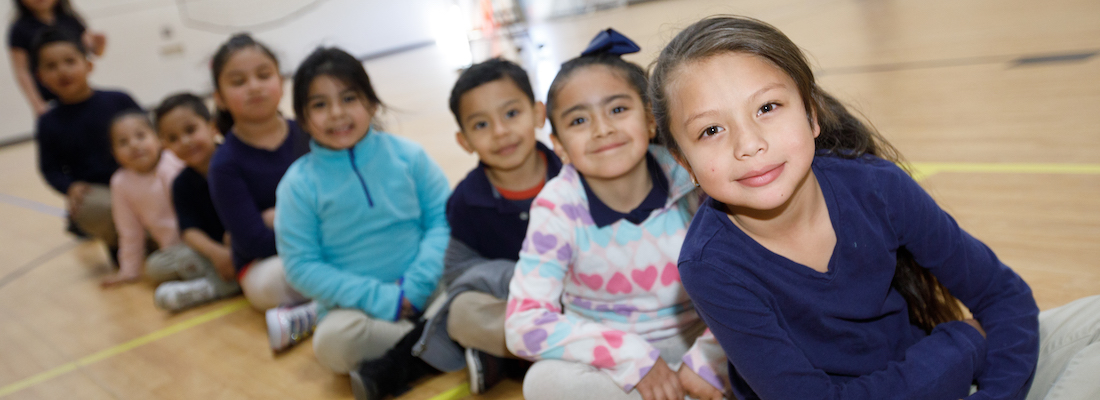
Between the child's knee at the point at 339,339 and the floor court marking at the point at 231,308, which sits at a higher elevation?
the child's knee at the point at 339,339

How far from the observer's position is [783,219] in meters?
0.98

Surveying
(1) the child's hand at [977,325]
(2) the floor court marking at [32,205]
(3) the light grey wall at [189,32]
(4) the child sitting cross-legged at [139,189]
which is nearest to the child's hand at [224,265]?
(4) the child sitting cross-legged at [139,189]

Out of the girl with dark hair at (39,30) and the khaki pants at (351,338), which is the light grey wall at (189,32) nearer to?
the girl with dark hair at (39,30)

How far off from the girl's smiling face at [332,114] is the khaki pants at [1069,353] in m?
1.49

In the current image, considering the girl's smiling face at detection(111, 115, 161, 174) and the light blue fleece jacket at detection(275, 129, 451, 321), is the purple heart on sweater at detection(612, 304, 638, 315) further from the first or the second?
the girl's smiling face at detection(111, 115, 161, 174)

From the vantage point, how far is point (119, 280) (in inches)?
A: 114

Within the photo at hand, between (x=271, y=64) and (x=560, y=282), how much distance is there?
4.31 feet

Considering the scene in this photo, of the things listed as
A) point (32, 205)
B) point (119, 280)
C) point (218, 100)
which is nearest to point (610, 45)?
point (218, 100)

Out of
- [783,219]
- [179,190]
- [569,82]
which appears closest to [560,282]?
[569,82]

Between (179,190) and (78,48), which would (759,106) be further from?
(78,48)

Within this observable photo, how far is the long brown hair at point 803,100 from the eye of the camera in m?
0.91

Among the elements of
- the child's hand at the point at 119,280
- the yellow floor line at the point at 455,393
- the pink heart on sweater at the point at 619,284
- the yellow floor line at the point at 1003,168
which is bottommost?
the child's hand at the point at 119,280

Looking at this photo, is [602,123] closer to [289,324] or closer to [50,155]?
[289,324]

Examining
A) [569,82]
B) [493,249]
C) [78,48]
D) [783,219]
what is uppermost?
[78,48]
